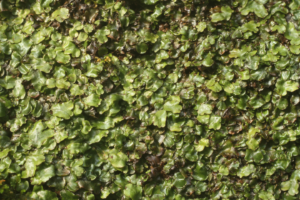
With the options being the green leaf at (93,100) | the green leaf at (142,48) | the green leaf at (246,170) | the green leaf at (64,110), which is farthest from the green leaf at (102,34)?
the green leaf at (246,170)

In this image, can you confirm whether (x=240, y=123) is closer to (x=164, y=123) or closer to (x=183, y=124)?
(x=183, y=124)

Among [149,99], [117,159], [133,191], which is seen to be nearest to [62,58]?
[149,99]

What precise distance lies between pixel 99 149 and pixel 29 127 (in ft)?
2.05

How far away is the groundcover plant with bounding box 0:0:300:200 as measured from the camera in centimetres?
222

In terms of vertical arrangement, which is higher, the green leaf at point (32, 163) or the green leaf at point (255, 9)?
the green leaf at point (255, 9)

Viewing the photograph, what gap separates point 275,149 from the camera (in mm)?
2391

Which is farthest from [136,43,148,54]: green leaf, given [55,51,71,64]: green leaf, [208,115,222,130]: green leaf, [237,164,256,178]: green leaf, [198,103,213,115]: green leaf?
[237,164,256,178]: green leaf

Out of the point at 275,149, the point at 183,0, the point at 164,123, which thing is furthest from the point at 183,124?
the point at 183,0

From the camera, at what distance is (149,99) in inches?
92.4

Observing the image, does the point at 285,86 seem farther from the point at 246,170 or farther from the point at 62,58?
the point at 62,58

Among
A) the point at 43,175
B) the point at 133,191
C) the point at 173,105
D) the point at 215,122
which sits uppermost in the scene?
the point at 173,105

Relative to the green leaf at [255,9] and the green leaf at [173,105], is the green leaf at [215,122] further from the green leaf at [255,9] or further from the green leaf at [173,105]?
the green leaf at [255,9]

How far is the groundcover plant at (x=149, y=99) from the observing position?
222 centimetres

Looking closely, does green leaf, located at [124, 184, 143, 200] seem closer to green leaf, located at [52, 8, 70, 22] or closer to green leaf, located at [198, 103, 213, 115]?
green leaf, located at [198, 103, 213, 115]
